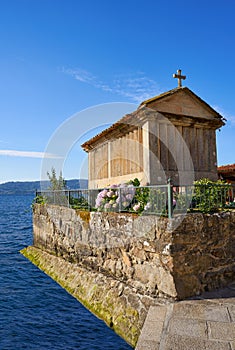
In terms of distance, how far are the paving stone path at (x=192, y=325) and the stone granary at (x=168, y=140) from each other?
147 inches

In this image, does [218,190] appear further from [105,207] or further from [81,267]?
[81,267]

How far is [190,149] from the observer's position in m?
9.19

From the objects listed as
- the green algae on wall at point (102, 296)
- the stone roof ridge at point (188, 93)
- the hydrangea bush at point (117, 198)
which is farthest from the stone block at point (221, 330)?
the stone roof ridge at point (188, 93)

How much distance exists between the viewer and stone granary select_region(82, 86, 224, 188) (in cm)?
852

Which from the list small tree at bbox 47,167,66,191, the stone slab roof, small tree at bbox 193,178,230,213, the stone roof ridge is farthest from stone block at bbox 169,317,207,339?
small tree at bbox 47,167,66,191

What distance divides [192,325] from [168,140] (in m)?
5.51

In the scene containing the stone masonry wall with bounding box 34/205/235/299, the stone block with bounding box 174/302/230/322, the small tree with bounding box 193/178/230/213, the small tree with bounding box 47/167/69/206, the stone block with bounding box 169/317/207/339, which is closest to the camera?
the stone block with bounding box 169/317/207/339

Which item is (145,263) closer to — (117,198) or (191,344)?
(117,198)

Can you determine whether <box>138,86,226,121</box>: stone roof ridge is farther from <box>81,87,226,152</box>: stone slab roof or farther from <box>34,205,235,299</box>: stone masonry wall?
<box>34,205,235,299</box>: stone masonry wall

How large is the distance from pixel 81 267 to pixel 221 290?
4605 millimetres

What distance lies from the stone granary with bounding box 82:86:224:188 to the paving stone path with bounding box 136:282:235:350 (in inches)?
147

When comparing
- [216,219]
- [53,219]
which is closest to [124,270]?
[216,219]

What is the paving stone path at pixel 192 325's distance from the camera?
4.11m

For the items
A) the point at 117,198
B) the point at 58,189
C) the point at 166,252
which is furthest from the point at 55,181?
the point at 166,252
